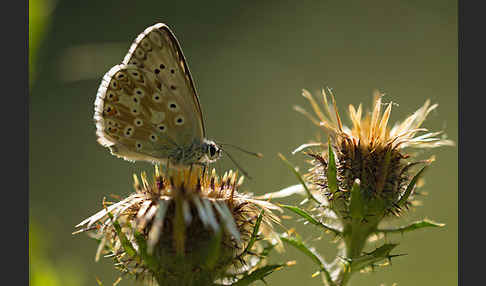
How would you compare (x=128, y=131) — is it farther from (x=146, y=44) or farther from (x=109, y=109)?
(x=146, y=44)

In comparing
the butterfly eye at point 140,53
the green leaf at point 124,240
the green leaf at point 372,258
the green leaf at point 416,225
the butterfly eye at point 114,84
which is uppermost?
the butterfly eye at point 140,53

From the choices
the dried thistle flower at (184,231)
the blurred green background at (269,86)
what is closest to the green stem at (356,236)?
the dried thistle flower at (184,231)

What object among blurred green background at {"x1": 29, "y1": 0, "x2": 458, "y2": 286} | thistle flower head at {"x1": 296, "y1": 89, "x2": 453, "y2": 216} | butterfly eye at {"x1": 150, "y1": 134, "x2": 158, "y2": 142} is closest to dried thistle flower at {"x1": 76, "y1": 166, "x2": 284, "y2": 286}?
butterfly eye at {"x1": 150, "y1": 134, "x2": 158, "y2": 142}

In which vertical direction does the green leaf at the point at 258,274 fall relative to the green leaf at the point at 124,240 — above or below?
below

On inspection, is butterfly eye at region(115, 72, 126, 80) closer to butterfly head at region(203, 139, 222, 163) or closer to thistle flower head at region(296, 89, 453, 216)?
butterfly head at region(203, 139, 222, 163)

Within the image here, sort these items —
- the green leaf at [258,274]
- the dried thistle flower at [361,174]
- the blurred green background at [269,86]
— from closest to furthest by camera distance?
1. the green leaf at [258,274]
2. the dried thistle flower at [361,174]
3. the blurred green background at [269,86]

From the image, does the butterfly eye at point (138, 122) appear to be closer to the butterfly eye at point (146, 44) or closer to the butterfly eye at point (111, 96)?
the butterfly eye at point (111, 96)

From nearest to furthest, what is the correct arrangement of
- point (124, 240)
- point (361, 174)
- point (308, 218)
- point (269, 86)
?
point (124, 240)
point (308, 218)
point (361, 174)
point (269, 86)

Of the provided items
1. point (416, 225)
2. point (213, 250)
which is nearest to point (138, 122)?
point (213, 250)
